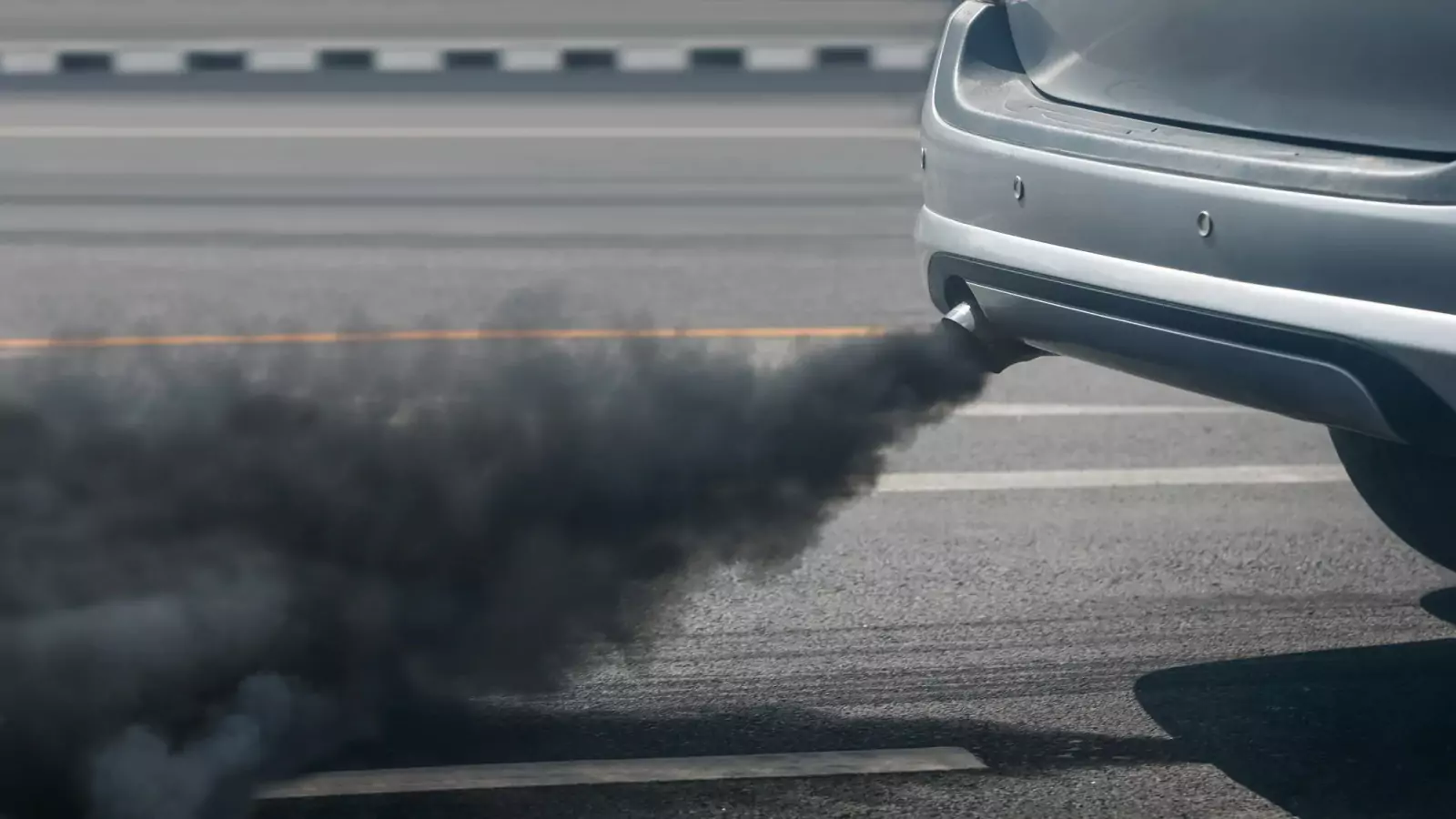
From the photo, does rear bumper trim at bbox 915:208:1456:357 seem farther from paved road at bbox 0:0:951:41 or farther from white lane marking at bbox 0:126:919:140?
paved road at bbox 0:0:951:41

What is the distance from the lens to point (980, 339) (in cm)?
376

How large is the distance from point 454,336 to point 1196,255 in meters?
4.13

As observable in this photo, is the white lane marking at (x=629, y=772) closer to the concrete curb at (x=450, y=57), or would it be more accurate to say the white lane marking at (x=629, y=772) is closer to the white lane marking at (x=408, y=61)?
the concrete curb at (x=450, y=57)

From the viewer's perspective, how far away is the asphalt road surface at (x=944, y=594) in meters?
3.38

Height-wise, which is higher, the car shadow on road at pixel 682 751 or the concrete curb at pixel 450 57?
the car shadow on road at pixel 682 751

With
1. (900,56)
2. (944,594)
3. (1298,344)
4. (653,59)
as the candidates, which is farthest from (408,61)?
(1298,344)

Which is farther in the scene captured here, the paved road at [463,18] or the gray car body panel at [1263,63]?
the paved road at [463,18]

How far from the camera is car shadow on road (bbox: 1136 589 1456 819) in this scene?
3.32 meters

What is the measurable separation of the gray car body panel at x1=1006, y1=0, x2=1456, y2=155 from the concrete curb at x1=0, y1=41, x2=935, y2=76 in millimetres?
11452

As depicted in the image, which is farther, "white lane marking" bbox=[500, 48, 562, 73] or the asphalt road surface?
"white lane marking" bbox=[500, 48, 562, 73]

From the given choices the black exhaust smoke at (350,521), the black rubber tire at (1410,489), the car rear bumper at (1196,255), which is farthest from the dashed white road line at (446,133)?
the car rear bumper at (1196,255)

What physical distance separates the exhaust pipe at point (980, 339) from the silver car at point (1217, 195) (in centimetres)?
2

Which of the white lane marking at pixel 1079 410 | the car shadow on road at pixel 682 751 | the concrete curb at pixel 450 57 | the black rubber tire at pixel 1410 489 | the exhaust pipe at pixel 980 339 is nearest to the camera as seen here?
the car shadow on road at pixel 682 751

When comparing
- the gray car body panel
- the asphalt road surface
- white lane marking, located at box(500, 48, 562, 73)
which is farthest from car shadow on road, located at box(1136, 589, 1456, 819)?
white lane marking, located at box(500, 48, 562, 73)
